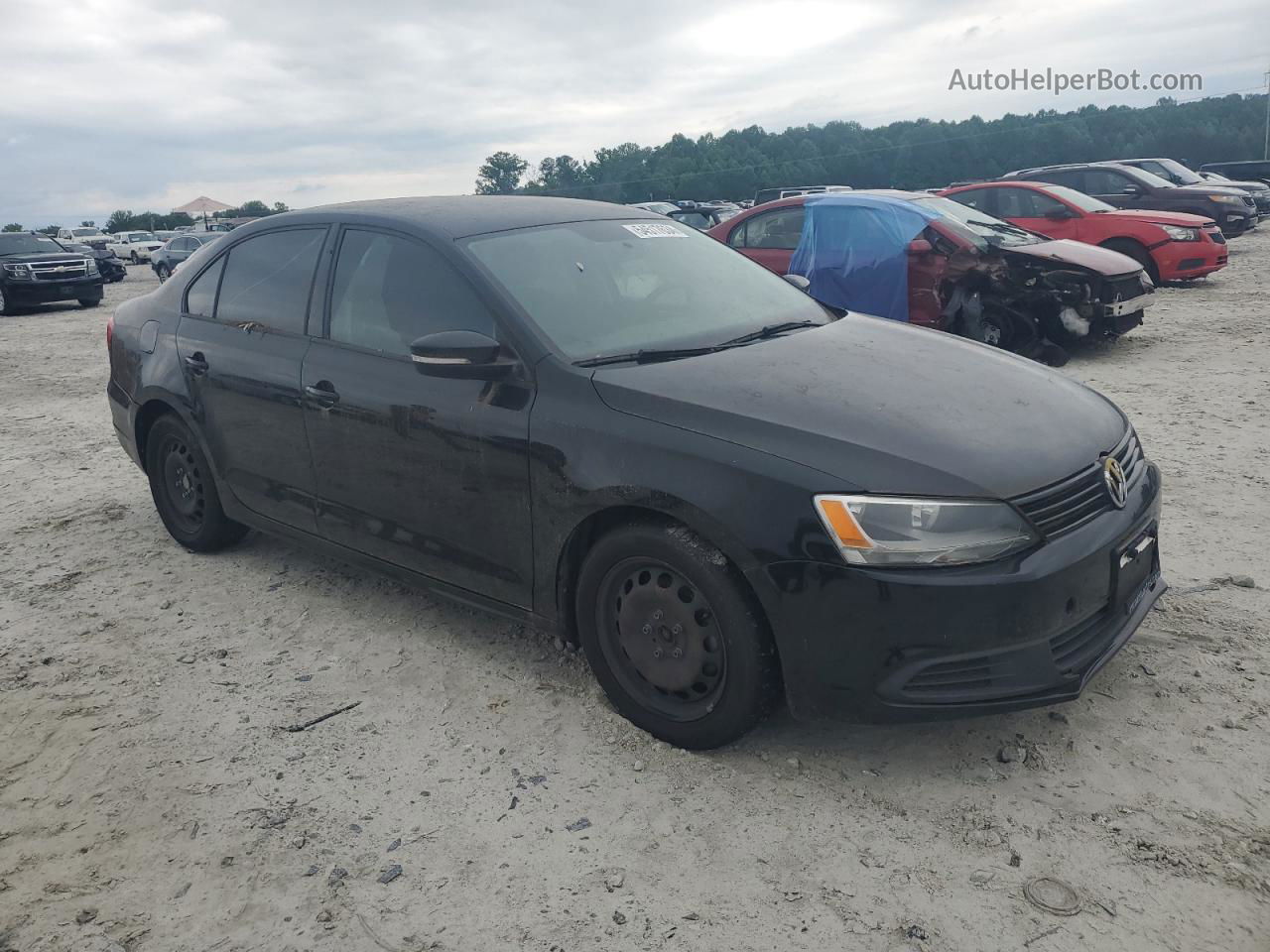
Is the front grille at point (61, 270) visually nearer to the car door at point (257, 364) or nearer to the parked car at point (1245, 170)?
the car door at point (257, 364)

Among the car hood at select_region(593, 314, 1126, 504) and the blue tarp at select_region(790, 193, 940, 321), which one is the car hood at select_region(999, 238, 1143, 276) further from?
the car hood at select_region(593, 314, 1126, 504)

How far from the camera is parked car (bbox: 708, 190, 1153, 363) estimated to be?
819 centimetres

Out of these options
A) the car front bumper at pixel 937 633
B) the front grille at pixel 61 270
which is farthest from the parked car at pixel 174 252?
the car front bumper at pixel 937 633

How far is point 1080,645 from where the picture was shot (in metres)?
2.74

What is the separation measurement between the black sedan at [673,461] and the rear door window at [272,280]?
16 mm

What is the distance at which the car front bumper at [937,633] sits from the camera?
2.55 m

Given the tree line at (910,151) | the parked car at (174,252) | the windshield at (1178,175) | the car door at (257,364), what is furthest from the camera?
the tree line at (910,151)

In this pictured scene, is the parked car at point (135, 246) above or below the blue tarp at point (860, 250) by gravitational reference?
above

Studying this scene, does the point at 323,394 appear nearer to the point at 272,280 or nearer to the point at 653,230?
the point at 272,280

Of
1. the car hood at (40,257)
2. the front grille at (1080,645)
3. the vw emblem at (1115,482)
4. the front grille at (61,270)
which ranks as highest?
Result: the car hood at (40,257)

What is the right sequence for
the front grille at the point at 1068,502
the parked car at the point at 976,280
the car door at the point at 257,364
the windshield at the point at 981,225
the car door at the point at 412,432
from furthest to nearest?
the windshield at the point at 981,225, the parked car at the point at 976,280, the car door at the point at 257,364, the car door at the point at 412,432, the front grille at the point at 1068,502

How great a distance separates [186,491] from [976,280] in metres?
6.28

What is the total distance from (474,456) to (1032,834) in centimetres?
201

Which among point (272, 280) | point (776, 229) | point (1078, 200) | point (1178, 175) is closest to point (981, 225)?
point (776, 229)
